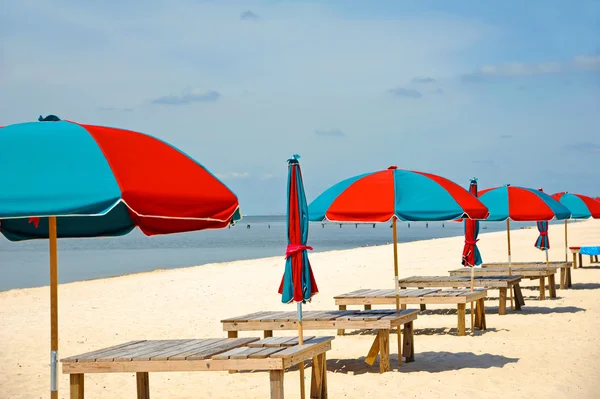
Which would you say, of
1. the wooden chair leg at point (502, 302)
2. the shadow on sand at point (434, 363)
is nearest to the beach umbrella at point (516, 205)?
the wooden chair leg at point (502, 302)

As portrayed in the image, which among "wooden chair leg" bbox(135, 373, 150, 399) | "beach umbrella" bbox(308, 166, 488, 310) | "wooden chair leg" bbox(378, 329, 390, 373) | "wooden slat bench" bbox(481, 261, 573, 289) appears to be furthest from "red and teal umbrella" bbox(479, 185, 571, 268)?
"wooden chair leg" bbox(135, 373, 150, 399)

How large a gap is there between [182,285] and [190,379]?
14.5 meters

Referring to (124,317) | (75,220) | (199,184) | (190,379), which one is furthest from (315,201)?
(124,317)

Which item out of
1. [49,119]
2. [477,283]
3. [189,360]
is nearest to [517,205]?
[477,283]

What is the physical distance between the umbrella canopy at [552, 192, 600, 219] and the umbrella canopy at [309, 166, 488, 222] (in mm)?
10188

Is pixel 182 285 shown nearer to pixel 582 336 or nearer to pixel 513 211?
pixel 513 211

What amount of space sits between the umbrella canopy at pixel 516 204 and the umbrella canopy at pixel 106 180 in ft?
33.6

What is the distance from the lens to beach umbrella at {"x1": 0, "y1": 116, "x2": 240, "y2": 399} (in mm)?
5152

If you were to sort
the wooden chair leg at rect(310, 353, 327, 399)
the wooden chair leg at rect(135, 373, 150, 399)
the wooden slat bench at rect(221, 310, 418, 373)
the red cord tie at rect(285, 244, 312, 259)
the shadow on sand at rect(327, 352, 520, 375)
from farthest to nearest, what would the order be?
the shadow on sand at rect(327, 352, 520, 375) → the wooden slat bench at rect(221, 310, 418, 373) → the wooden chair leg at rect(310, 353, 327, 399) → the red cord tie at rect(285, 244, 312, 259) → the wooden chair leg at rect(135, 373, 150, 399)

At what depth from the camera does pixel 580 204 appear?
20.7 meters

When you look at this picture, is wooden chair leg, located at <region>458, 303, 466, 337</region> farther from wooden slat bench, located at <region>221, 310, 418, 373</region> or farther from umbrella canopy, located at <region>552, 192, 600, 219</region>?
umbrella canopy, located at <region>552, 192, 600, 219</region>

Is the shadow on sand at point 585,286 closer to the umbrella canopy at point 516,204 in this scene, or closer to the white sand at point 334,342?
the white sand at point 334,342

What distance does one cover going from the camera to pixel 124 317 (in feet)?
58.3

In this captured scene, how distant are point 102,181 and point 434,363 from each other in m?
7.07
